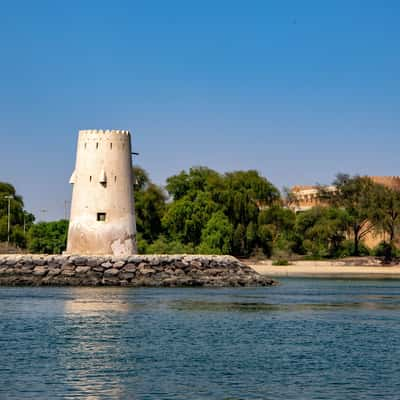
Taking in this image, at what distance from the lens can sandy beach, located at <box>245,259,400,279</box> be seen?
3076 inches

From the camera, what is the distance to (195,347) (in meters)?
27.3

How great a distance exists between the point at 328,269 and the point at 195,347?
183ft

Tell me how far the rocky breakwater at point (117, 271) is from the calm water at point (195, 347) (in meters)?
5.10

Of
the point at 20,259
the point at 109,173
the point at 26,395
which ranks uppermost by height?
the point at 109,173

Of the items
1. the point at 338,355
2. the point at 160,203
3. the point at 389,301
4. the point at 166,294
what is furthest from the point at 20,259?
the point at 160,203

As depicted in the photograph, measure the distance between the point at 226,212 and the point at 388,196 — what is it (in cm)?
1195

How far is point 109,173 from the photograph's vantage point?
51.4m

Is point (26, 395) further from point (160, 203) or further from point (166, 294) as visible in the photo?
point (160, 203)

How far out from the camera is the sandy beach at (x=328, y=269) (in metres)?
78.1

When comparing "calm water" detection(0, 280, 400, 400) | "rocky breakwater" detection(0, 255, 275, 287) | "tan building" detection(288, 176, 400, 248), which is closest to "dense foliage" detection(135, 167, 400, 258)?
"tan building" detection(288, 176, 400, 248)

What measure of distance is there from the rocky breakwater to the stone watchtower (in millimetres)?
1330

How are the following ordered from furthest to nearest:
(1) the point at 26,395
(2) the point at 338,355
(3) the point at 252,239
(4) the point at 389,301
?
(3) the point at 252,239, (4) the point at 389,301, (2) the point at 338,355, (1) the point at 26,395

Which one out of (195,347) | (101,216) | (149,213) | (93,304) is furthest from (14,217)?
(195,347)

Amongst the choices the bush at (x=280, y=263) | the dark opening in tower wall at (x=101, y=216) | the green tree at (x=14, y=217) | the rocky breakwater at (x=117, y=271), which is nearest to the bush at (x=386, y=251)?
the bush at (x=280, y=263)
